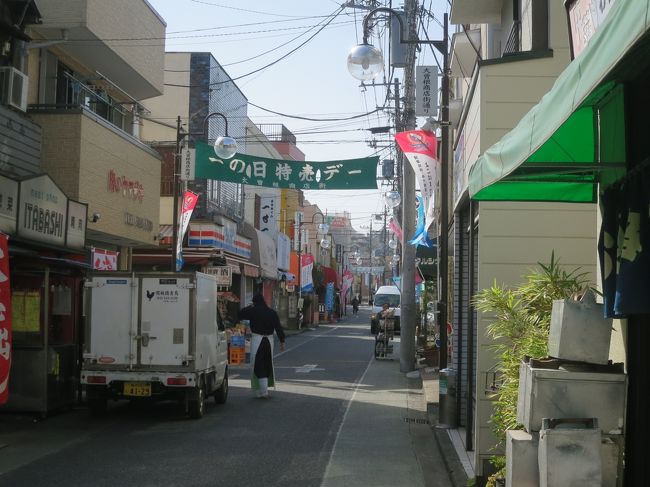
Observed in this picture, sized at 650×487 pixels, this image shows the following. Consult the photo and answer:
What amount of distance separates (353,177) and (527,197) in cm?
1215

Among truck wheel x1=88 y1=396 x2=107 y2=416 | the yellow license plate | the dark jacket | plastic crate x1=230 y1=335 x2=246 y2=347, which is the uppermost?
the dark jacket

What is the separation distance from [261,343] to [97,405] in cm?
360

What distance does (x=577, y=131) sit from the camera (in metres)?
5.86

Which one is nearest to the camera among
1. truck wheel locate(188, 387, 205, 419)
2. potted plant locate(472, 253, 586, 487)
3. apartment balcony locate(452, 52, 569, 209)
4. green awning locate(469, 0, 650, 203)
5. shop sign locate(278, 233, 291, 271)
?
green awning locate(469, 0, 650, 203)

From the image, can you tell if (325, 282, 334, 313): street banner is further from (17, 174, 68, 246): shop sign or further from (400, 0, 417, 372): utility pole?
(17, 174, 68, 246): shop sign

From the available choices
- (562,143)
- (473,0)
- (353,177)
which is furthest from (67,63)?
(562,143)

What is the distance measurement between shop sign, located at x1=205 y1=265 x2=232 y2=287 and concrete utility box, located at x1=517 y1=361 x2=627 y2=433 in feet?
78.2

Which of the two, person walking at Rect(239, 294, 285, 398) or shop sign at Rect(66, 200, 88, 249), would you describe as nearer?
shop sign at Rect(66, 200, 88, 249)

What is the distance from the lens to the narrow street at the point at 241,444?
29.4 feet

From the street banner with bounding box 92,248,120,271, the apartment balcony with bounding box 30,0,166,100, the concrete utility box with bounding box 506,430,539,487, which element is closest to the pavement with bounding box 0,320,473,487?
the concrete utility box with bounding box 506,430,539,487

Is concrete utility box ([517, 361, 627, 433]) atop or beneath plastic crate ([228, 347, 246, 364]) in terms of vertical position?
atop

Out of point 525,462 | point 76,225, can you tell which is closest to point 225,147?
point 76,225

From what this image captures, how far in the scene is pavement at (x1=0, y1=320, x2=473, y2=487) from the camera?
926 centimetres

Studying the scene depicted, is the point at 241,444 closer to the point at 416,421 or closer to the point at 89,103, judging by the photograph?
the point at 416,421
